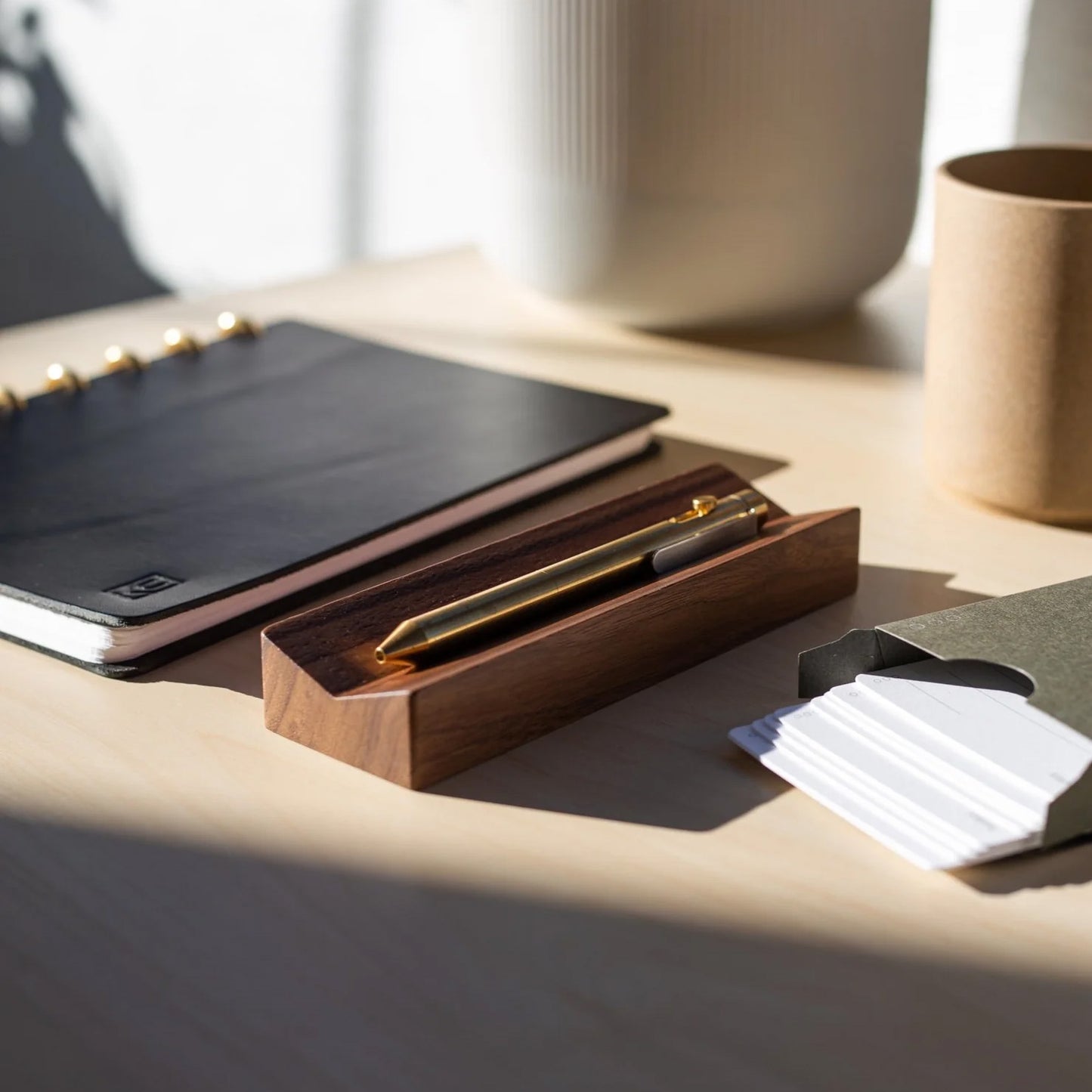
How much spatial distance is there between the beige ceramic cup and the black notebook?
145mm

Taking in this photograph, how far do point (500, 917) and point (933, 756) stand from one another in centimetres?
14

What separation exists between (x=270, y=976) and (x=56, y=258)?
209cm

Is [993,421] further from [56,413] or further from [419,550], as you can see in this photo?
[56,413]

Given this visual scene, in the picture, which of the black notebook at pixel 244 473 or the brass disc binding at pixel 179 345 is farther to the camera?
the brass disc binding at pixel 179 345

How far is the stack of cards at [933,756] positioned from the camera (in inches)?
16.4

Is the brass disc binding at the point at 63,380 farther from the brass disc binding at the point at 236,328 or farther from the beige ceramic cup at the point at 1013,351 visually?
the beige ceramic cup at the point at 1013,351

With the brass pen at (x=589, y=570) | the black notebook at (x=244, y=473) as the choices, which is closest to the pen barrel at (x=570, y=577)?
the brass pen at (x=589, y=570)

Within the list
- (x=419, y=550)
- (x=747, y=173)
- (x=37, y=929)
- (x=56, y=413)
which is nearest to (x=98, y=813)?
(x=37, y=929)

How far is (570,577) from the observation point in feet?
1.69

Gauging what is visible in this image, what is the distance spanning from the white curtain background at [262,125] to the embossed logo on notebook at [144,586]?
0.72 metres

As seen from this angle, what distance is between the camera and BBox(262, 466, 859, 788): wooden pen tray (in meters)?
0.46

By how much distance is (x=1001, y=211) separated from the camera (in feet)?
1.97

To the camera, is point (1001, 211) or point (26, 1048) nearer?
point (26, 1048)

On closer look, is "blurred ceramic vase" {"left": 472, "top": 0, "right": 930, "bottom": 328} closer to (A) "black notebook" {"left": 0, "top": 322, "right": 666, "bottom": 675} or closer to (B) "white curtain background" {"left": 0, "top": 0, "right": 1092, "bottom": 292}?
(A) "black notebook" {"left": 0, "top": 322, "right": 666, "bottom": 675}
